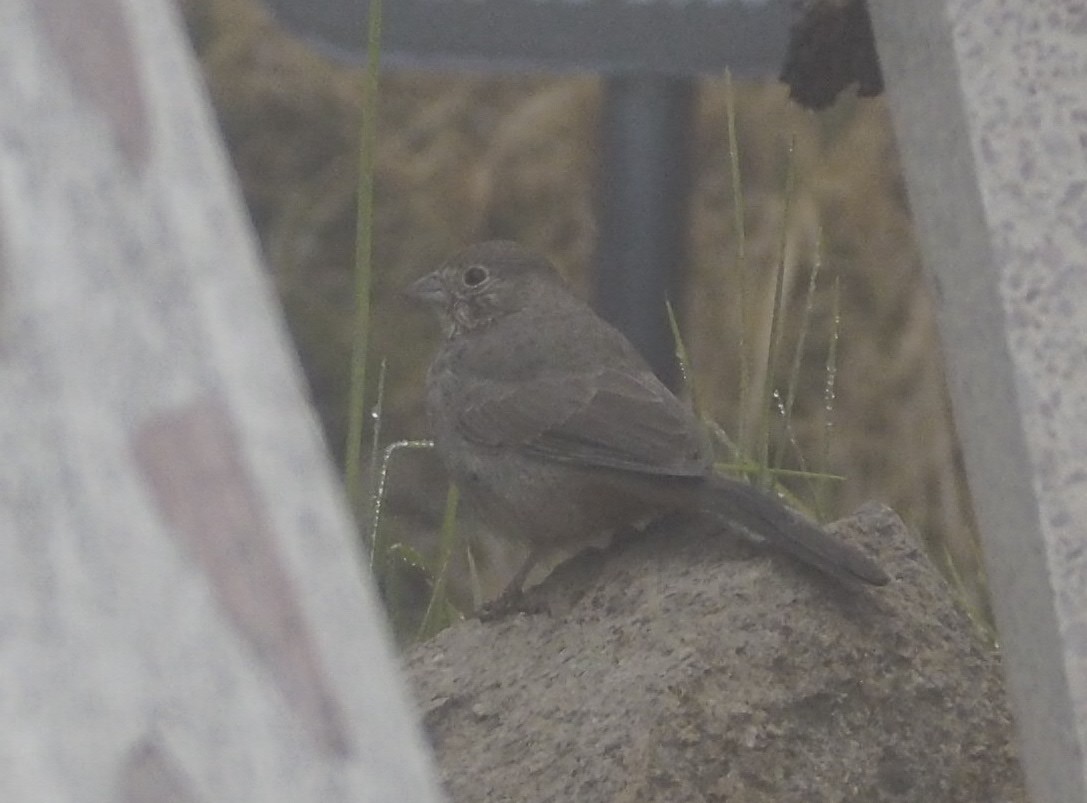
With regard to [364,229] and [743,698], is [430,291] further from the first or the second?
[743,698]

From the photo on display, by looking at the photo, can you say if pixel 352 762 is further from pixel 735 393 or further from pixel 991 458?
pixel 735 393

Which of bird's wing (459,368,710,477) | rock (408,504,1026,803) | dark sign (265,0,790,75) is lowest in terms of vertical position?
rock (408,504,1026,803)

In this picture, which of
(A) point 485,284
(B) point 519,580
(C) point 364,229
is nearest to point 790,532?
(C) point 364,229

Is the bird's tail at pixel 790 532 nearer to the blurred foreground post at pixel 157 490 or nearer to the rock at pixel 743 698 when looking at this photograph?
the rock at pixel 743 698

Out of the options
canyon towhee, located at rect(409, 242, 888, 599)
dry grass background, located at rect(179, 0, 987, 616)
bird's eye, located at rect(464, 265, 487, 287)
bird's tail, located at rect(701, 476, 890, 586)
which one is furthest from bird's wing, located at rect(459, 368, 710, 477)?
dry grass background, located at rect(179, 0, 987, 616)

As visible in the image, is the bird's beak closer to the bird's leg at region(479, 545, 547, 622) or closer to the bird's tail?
the bird's leg at region(479, 545, 547, 622)

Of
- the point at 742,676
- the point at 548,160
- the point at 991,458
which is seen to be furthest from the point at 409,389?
the point at 991,458

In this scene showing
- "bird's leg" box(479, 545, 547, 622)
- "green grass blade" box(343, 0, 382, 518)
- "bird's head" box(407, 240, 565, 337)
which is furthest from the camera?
"bird's head" box(407, 240, 565, 337)
